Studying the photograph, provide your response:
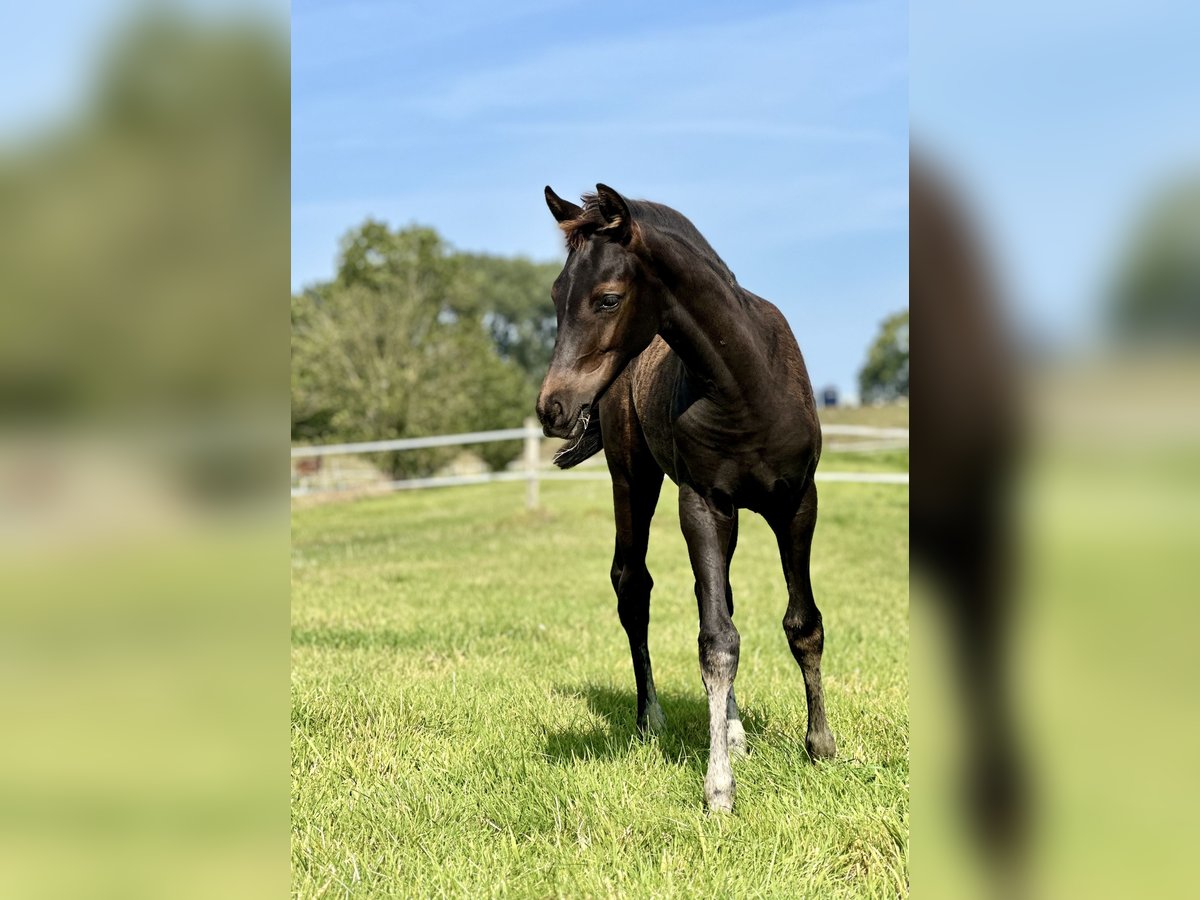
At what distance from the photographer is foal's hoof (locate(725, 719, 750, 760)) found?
389 cm

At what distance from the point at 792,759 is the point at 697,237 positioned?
85.2 inches

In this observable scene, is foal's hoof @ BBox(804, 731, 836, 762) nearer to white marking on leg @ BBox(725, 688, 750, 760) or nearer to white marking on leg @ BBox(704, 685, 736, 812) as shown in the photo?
white marking on leg @ BBox(725, 688, 750, 760)

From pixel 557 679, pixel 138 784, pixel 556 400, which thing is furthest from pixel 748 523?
pixel 138 784

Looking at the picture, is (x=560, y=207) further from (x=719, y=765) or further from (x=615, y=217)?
(x=719, y=765)

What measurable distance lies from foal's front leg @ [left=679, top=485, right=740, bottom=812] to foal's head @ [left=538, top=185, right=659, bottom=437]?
2.32 feet

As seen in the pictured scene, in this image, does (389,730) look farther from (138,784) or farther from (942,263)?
(942,263)

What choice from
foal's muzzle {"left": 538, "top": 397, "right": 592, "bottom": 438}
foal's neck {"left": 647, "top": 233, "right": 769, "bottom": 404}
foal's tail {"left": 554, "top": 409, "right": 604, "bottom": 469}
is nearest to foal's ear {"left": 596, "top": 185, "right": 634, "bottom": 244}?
foal's neck {"left": 647, "top": 233, "right": 769, "bottom": 404}

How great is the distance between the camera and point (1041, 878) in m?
0.89

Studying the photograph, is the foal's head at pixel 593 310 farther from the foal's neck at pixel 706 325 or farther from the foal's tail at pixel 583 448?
the foal's tail at pixel 583 448

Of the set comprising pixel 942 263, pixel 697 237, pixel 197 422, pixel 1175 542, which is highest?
pixel 697 237

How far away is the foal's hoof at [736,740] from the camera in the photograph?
389cm

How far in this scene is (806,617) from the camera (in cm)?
401

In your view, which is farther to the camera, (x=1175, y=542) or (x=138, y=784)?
(x=138, y=784)

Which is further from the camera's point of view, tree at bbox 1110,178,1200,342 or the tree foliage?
the tree foliage
